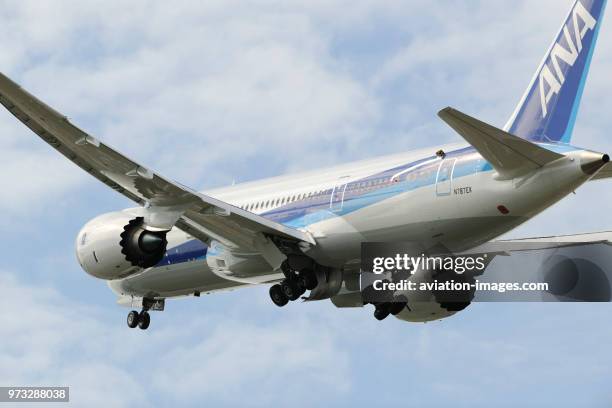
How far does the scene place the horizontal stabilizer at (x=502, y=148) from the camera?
24625 mm

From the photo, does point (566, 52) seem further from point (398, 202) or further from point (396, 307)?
point (396, 307)

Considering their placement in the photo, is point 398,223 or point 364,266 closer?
point 398,223

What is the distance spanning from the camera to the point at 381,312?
33906 mm

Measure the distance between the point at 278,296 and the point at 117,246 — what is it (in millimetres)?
4067

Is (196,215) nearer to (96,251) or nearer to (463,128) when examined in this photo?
(96,251)

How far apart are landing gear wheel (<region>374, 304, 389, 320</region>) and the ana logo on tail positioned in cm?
848

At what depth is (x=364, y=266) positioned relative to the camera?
99.5 ft

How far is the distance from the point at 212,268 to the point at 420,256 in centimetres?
536

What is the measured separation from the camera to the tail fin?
1078 inches

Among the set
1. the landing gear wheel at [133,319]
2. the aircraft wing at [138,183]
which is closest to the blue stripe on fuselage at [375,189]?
the aircraft wing at [138,183]

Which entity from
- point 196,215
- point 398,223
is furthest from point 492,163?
point 196,215

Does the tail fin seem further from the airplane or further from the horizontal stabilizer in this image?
the horizontal stabilizer

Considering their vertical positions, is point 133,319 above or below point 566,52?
below

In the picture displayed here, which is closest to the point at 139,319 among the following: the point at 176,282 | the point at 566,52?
the point at 176,282
